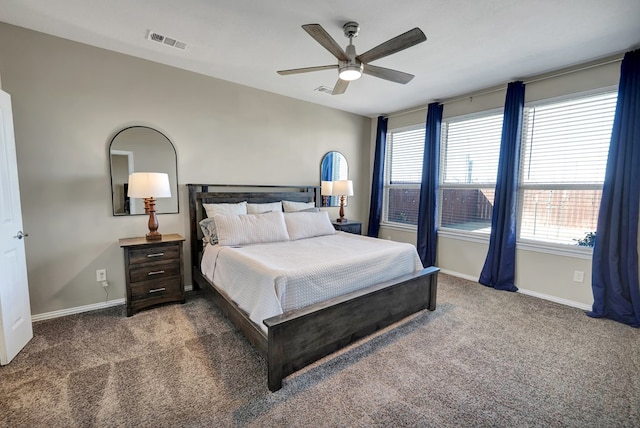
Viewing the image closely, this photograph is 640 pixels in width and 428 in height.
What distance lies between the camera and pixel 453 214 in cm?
435

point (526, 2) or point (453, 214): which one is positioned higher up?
point (526, 2)

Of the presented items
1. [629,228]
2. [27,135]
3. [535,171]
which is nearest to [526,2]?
[535,171]

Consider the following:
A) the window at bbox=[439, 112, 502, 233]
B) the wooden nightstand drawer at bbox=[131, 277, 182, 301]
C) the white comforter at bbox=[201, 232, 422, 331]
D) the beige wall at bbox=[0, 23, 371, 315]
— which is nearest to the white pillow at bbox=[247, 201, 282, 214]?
the beige wall at bbox=[0, 23, 371, 315]

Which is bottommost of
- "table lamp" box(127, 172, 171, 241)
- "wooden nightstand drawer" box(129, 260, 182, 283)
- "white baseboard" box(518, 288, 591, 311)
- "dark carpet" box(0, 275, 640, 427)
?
"dark carpet" box(0, 275, 640, 427)

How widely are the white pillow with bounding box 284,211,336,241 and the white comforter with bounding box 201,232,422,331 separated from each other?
25 cm

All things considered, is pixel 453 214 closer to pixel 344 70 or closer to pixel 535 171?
pixel 535 171

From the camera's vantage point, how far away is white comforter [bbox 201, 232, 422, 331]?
77.8 inches

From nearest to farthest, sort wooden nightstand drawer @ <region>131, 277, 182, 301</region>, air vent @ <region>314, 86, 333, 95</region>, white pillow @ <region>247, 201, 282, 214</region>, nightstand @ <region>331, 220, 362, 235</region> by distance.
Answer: wooden nightstand drawer @ <region>131, 277, 182, 301</region>, white pillow @ <region>247, 201, 282, 214</region>, air vent @ <region>314, 86, 333, 95</region>, nightstand @ <region>331, 220, 362, 235</region>

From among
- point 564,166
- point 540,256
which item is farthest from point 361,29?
point 540,256

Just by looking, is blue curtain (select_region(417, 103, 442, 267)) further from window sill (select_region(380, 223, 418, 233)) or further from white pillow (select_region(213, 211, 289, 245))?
white pillow (select_region(213, 211, 289, 245))

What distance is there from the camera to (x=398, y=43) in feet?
6.41

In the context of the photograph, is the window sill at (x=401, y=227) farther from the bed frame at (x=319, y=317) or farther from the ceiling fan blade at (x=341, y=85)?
the ceiling fan blade at (x=341, y=85)

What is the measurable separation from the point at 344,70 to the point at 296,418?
7.97 ft

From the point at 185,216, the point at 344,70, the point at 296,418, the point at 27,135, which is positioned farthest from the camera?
the point at 185,216
